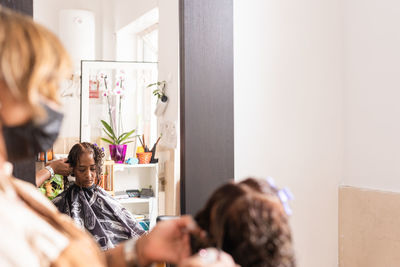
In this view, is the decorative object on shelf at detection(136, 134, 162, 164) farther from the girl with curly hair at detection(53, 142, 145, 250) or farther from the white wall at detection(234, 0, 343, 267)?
the white wall at detection(234, 0, 343, 267)

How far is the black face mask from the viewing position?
56cm

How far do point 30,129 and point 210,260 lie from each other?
28cm

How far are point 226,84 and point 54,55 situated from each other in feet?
2.94

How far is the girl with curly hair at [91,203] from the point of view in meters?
1.61

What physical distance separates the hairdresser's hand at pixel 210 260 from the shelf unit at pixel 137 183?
1.33 m

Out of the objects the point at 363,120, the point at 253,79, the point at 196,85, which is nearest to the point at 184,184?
the point at 196,85

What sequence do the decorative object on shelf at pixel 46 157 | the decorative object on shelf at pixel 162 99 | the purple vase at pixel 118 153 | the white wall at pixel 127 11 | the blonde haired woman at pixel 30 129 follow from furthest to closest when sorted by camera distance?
the white wall at pixel 127 11 → the purple vase at pixel 118 153 → the decorative object on shelf at pixel 46 157 → the decorative object on shelf at pixel 162 99 → the blonde haired woman at pixel 30 129

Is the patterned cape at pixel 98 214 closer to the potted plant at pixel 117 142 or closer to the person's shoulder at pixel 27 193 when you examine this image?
the potted plant at pixel 117 142

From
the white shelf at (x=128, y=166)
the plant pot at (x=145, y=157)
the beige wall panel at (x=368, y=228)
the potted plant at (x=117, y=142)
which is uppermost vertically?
the potted plant at (x=117, y=142)

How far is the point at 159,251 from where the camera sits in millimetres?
680

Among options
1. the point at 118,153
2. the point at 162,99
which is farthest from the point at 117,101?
the point at 162,99

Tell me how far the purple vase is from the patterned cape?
0.30m

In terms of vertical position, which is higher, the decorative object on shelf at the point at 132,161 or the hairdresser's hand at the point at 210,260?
the decorative object on shelf at the point at 132,161

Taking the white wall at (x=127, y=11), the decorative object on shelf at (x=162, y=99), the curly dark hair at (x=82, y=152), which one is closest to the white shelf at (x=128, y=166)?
the curly dark hair at (x=82, y=152)
